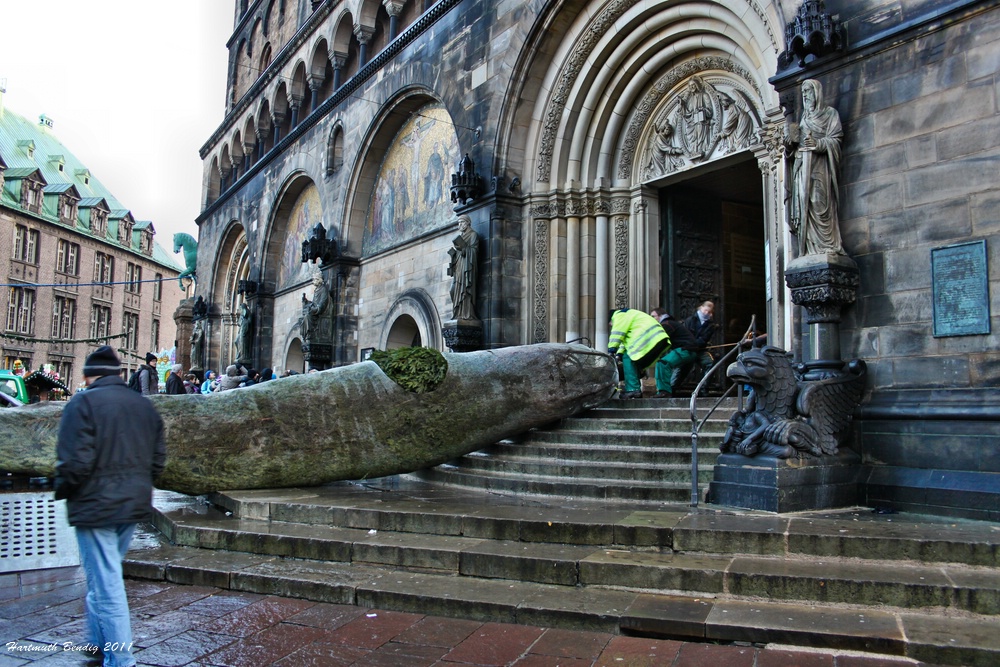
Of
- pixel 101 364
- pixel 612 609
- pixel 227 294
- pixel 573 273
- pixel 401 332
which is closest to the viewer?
pixel 101 364

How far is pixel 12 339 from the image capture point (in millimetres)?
40000

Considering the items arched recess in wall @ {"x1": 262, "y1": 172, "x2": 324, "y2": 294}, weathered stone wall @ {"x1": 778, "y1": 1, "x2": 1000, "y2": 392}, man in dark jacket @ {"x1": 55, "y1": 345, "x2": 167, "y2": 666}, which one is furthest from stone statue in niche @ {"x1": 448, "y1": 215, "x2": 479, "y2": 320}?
arched recess in wall @ {"x1": 262, "y1": 172, "x2": 324, "y2": 294}

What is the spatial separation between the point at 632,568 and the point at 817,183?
4.06 metres

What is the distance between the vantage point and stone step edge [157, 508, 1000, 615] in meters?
4.20

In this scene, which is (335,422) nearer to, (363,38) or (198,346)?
(363,38)

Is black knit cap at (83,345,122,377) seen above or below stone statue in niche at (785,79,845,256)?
below

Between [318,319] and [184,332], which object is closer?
[318,319]

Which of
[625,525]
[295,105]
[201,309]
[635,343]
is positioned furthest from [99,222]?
[625,525]

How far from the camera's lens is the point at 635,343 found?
9812 millimetres

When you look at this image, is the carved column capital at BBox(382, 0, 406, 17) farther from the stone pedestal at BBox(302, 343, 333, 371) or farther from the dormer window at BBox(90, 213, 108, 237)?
the dormer window at BBox(90, 213, 108, 237)

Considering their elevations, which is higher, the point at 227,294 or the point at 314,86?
the point at 314,86

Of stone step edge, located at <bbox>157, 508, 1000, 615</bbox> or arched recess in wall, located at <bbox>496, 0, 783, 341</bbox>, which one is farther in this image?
arched recess in wall, located at <bbox>496, 0, 783, 341</bbox>

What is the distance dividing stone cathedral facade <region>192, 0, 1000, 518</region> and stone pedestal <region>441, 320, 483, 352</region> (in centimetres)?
22

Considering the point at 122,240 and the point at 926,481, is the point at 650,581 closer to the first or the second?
the point at 926,481
